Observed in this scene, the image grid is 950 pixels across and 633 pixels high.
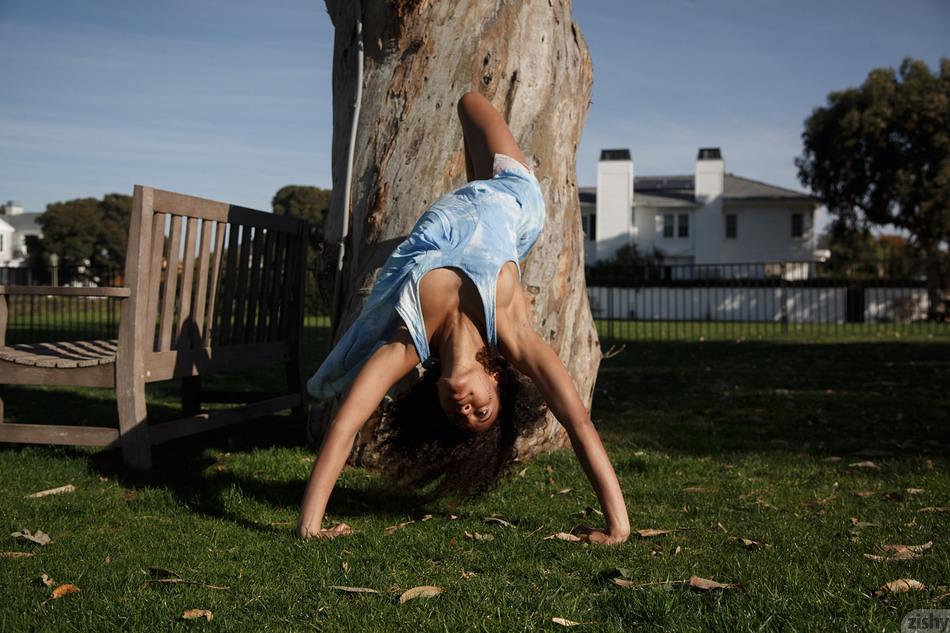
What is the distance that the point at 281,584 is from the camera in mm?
3297

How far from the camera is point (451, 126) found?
5.71 m

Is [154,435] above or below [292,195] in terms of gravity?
below

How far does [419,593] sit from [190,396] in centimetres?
396

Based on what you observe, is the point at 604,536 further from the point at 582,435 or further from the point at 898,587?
the point at 898,587

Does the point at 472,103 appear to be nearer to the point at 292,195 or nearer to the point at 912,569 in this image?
the point at 912,569

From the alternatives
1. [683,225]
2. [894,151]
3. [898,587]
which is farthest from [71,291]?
[683,225]

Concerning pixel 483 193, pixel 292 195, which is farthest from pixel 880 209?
pixel 292 195

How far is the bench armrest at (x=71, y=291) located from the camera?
507cm

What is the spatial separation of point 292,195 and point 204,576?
60652 millimetres

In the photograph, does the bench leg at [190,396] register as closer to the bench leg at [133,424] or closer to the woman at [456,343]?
the bench leg at [133,424]

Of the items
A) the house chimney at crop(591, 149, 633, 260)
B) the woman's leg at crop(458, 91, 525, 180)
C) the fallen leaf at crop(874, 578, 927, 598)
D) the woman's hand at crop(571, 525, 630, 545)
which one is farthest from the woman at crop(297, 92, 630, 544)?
the house chimney at crop(591, 149, 633, 260)

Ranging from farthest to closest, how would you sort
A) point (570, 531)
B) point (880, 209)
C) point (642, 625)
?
point (880, 209)
point (570, 531)
point (642, 625)

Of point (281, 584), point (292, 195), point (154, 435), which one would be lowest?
point (281, 584)

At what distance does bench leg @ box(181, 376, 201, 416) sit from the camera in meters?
6.54
